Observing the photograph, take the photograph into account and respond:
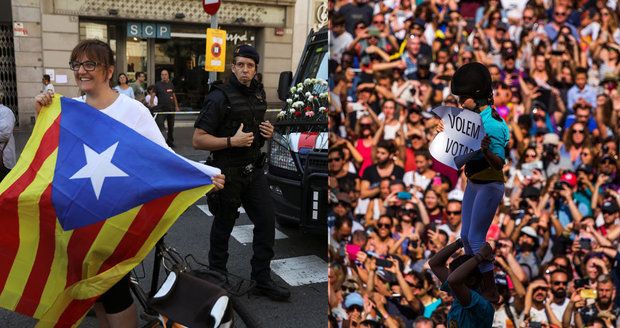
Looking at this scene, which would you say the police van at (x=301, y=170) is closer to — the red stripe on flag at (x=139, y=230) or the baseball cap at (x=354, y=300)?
the red stripe on flag at (x=139, y=230)

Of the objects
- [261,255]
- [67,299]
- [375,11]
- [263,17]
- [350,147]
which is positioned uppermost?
[263,17]

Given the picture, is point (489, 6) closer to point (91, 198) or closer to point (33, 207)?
point (91, 198)

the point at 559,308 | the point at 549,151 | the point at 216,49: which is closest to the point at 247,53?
the point at 549,151

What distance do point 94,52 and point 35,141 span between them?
0.54 m

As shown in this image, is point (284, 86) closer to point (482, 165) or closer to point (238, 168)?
point (238, 168)

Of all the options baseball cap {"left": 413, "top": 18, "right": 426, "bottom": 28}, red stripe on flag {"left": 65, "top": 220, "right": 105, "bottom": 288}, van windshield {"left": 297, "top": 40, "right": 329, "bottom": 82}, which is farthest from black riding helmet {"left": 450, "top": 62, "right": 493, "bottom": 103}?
van windshield {"left": 297, "top": 40, "right": 329, "bottom": 82}

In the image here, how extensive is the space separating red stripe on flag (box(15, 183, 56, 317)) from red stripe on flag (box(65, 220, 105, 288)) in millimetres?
106


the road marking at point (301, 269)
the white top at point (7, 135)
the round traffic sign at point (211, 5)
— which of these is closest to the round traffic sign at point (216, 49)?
the round traffic sign at point (211, 5)

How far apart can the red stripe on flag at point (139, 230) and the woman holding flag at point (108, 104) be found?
297mm

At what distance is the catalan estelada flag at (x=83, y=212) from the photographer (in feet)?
8.20

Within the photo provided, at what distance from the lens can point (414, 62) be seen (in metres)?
1.64

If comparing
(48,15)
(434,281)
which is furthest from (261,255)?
(48,15)

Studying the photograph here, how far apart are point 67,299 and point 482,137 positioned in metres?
2.02

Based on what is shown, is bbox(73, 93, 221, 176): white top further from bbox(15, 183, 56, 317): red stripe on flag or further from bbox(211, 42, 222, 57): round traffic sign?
bbox(211, 42, 222, 57): round traffic sign
